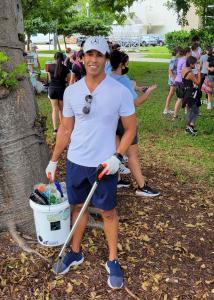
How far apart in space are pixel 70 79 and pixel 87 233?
5.18 m

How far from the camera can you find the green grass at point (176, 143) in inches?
254

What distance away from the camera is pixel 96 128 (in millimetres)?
3223

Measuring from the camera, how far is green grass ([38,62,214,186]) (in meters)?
6.44

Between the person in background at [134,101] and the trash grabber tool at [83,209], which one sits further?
the person in background at [134,101]

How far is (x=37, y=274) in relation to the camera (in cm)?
361

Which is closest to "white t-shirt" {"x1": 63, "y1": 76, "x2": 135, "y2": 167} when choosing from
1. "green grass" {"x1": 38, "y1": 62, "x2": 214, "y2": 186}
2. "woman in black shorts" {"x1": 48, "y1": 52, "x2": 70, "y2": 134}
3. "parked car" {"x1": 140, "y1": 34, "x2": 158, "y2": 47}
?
"green grass" {"x1": 38, "y1": 62, "x2": 214, "y2": 186}

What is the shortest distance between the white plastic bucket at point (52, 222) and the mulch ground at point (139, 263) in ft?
0.53

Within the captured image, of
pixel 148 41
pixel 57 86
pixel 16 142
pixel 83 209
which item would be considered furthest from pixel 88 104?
pixel 148 41

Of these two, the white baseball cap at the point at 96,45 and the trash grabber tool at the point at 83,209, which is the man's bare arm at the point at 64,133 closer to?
the trash grabber tool at the point at 83,209

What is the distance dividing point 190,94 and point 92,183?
5537 millimetres

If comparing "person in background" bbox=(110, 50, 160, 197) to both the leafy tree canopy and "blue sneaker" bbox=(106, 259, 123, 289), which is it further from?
the leafy tree canopy

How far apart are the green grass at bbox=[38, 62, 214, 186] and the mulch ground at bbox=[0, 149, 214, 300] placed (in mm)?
1486

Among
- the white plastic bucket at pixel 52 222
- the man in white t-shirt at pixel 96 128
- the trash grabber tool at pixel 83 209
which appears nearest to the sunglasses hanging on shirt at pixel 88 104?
the man in white t-shirt at pixel 96 128

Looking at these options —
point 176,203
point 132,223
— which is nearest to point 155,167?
point 176,203
